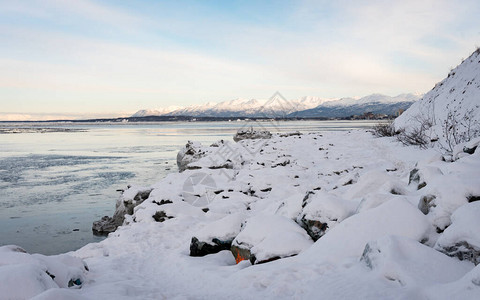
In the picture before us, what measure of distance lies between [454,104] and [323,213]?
12.4 m

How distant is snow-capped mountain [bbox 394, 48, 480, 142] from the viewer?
12.8 metres

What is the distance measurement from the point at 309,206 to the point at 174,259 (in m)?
2.90

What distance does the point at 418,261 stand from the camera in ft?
12.2

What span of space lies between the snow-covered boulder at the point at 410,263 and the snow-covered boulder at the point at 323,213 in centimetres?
149

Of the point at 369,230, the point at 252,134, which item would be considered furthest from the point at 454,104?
the point at 252,134

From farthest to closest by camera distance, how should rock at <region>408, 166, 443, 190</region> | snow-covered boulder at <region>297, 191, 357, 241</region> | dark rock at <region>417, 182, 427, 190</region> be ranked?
1. dark rock at <region>417, 182, 427, 190</region>
2. rock at <region>408, 166, 443, 190</region>
3. snow-covered boulder at <region>297, 191, 357, 241</region>

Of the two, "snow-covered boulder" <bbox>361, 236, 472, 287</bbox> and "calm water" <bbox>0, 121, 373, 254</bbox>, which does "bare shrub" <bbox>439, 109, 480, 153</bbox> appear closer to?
"snow-covered boulder" <bbox>361, 236, 472, 287</bbox>

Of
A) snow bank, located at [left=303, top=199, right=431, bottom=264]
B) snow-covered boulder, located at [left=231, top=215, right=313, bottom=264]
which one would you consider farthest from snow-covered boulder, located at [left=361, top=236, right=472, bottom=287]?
snow-covered boulder, located at [left=231, top=215, right=313, bottom=264]

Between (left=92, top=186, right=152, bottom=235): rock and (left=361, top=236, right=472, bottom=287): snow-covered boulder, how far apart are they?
938 cm

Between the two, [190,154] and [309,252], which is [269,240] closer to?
[309,252]

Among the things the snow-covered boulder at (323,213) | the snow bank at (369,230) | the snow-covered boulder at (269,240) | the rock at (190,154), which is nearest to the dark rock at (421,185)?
the snow-covered boulder at (323,213)

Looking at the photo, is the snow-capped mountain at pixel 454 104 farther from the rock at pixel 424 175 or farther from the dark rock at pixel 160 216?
the dark rock at pixel 160 216

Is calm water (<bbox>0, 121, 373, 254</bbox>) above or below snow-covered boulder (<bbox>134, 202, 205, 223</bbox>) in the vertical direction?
below

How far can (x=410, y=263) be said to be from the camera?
146 inches
